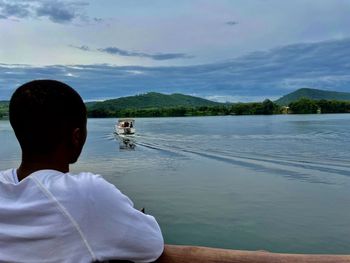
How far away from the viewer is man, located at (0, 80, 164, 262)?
1324mm

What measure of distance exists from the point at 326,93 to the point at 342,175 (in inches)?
4893

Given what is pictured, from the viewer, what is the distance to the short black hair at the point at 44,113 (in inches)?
56.5

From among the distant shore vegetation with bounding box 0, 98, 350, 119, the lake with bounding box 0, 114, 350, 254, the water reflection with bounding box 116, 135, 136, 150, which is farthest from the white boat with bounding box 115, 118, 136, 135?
the distant shore vegetation with bounding box 0, 98, 350, 119

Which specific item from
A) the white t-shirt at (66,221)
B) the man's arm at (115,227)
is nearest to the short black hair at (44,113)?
the white t-shirt at (66,221)

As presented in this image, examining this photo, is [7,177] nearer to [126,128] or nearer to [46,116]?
[46,116]

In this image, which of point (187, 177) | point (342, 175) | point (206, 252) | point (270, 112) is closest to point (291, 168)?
point (342, 175)

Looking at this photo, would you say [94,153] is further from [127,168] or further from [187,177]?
[187,177]

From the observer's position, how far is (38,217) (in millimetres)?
1330

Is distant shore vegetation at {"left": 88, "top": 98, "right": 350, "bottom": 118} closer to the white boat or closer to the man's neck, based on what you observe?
the white boat

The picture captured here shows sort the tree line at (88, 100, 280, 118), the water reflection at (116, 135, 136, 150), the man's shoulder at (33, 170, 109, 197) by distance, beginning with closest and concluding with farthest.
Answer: the man's shoulder at (33, 170, 109, 197) → the water reflection at (116, 135, 136, 150) → the tree line at (88, 100, 280, 118)

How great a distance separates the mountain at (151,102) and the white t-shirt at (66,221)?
97.1 meters

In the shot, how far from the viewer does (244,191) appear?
530 inches

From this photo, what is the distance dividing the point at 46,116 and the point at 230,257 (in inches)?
29.2

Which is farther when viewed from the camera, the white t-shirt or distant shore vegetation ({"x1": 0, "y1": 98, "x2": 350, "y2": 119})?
distant shore vegetation ({"x1": 0, "y1": 98, "x2": 350, "y2": 119})
